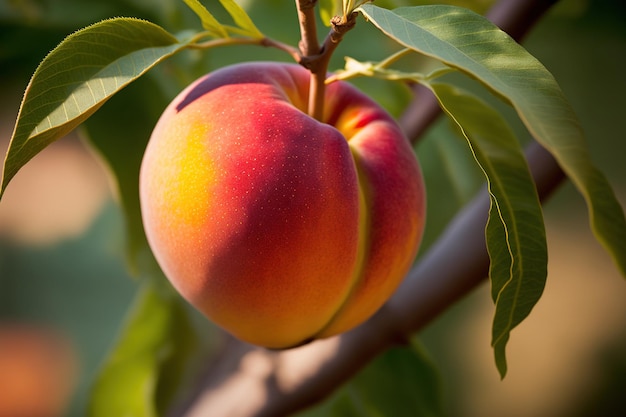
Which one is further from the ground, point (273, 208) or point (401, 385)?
point (273, 208)

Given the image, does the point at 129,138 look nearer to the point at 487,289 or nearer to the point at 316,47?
the point at 316,47

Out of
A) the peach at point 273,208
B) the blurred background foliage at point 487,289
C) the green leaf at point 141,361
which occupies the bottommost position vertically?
the blurred background foliage at point 487,289

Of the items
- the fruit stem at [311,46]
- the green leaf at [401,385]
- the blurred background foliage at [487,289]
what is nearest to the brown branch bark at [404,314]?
→ the green leaf at [401,385]

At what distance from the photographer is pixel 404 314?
21.2 inches

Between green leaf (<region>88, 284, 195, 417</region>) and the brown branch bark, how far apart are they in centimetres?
11

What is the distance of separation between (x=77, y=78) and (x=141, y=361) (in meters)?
0.43

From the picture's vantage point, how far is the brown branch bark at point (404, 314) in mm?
507

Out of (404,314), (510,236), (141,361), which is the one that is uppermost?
(510,236)

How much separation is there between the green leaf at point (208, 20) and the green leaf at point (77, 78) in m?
0.02

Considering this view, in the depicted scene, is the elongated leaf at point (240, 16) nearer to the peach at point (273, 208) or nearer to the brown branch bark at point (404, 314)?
the peach at point (273, 208)

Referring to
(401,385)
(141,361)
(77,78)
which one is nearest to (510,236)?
(77,78)

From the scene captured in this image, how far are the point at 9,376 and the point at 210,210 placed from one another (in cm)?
124

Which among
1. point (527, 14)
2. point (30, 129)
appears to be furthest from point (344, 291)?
point (527, 14)

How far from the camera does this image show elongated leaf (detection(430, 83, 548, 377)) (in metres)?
0.33
